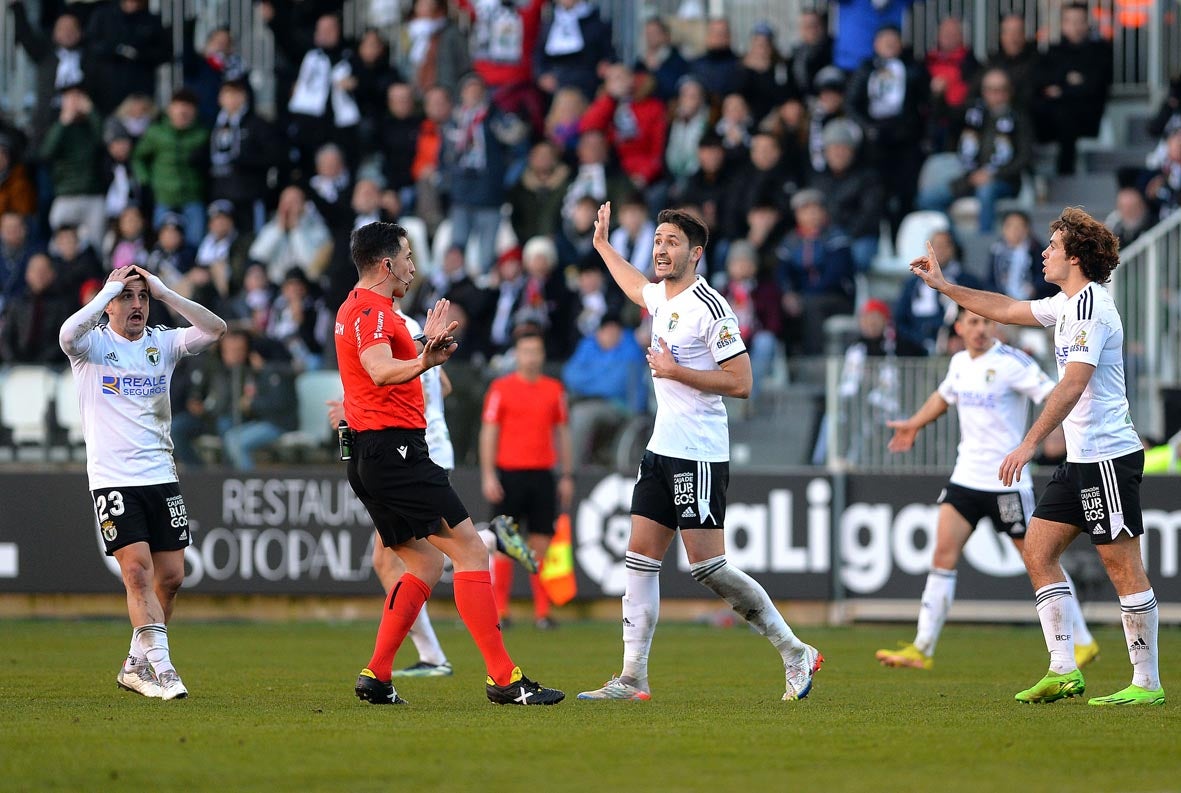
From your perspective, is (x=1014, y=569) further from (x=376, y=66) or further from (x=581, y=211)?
(x=376, y=66)

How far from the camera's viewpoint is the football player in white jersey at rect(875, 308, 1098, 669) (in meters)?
12.2

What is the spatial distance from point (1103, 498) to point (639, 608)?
251 centimetres

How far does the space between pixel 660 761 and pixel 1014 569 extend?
968cm

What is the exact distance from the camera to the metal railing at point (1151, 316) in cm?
1638

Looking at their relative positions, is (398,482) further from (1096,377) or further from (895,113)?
(895,113)

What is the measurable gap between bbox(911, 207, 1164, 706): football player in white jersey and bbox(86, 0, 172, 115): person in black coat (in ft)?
55.1

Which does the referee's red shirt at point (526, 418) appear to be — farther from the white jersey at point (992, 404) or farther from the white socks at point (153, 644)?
the white socks at point (153, 644)

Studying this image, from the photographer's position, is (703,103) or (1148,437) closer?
(1148,437)

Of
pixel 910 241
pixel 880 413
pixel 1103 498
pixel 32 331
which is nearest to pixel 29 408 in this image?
pixel 32 331

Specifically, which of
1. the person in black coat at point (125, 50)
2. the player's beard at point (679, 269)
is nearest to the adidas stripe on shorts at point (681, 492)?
the player's beard at point (679, 269)

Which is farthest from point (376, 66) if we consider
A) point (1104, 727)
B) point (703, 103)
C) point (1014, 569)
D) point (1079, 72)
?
point (1104, 727)

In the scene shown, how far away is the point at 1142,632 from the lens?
364 inches

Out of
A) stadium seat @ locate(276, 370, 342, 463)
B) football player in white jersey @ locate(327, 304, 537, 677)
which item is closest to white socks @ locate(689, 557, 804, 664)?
football player in white jersey @ locate(327, 304, 537, 677)

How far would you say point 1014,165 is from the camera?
776 inches
